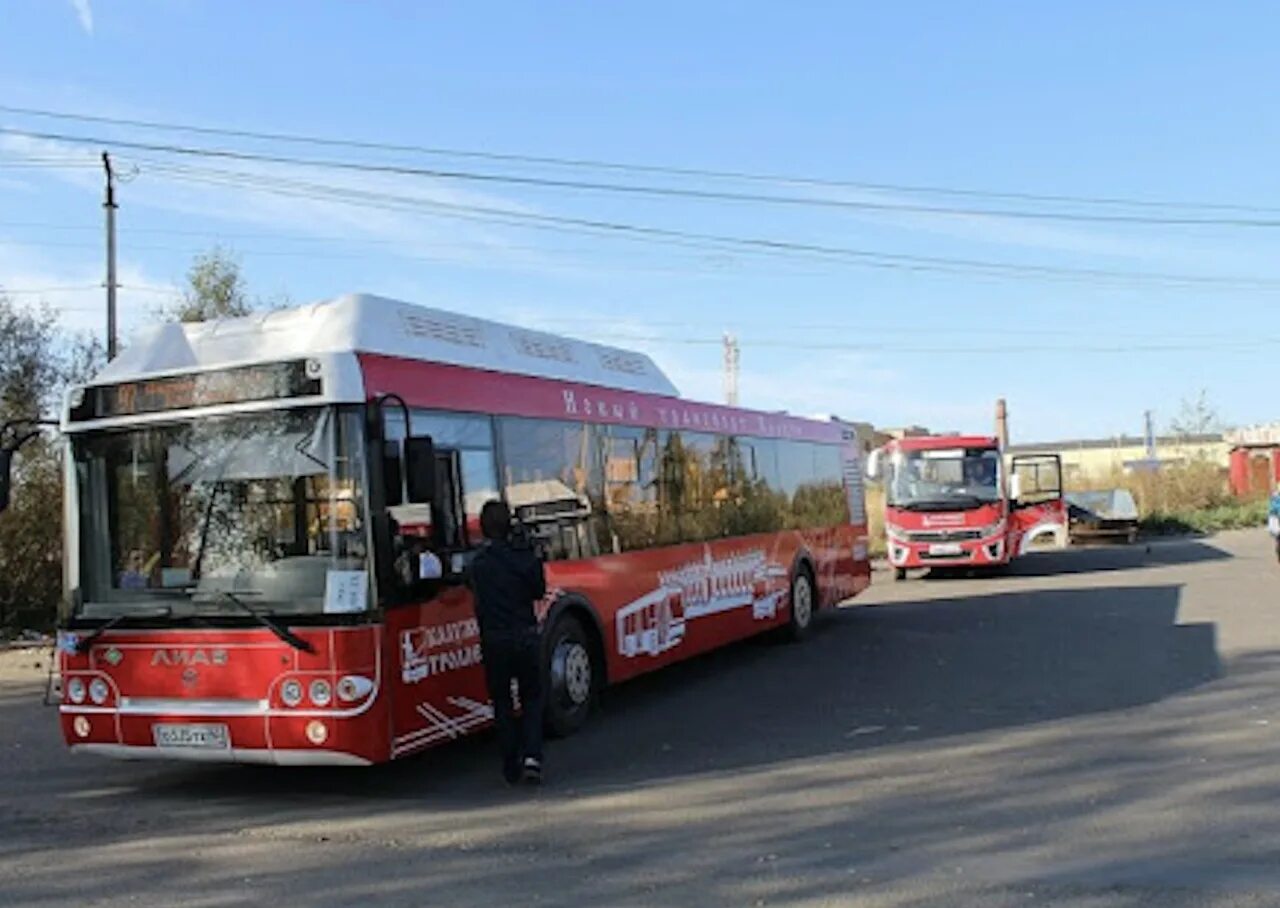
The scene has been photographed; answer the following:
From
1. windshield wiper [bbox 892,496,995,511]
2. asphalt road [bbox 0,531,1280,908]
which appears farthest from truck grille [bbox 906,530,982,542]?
asphalt road [bbox 0,531,1280,908]

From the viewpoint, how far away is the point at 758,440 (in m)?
14.5

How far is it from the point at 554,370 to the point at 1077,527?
27.7 meters

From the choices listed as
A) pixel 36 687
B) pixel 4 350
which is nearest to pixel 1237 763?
pixel 36 687

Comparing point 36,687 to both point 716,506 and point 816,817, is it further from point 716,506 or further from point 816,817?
point 816,817

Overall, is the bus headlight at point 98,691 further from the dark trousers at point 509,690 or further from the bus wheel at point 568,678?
the bus wheel at point 568,678

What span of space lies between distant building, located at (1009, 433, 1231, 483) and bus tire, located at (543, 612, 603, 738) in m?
44.7

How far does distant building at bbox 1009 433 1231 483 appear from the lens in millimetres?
65762

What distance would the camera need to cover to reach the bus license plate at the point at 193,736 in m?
7.43

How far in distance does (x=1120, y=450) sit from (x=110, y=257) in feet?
317

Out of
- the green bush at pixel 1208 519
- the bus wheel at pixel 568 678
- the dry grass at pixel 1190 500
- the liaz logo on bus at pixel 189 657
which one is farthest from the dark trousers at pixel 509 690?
the dry grass at pixel 1190 500

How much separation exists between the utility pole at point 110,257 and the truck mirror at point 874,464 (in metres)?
14.0

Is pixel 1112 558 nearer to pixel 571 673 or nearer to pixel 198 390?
pixel 571 673

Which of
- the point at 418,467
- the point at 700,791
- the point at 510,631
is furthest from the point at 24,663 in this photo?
the point at 700,791

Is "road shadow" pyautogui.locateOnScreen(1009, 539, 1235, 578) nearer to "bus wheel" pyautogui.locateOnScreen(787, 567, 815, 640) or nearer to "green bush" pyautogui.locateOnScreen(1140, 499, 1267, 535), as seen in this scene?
"green bush" pyautogui.locateOnScreen(1140, 499, 1267, 535)
